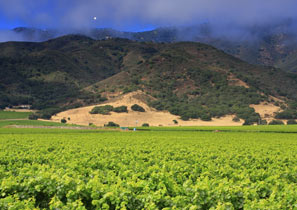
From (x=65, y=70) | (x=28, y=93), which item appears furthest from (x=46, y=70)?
(x=28, y=93)

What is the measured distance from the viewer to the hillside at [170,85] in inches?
4974

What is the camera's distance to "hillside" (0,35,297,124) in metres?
126

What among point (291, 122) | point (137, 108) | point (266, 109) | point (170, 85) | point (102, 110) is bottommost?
point (291, 122)

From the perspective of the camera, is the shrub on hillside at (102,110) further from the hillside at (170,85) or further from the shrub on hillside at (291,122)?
the shrub on hillside at (291,122)

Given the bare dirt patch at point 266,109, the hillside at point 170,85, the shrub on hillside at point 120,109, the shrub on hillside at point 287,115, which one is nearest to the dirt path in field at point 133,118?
the shrub on hillside at point 120,109

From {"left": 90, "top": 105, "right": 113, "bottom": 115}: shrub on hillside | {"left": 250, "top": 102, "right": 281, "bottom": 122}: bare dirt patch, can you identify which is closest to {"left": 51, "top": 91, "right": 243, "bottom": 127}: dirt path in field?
{"left": 90, "top": 105, "right": 113, "bottom": 115}: shrub on hillside

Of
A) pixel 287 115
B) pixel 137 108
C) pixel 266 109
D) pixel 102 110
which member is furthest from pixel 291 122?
pixel 102 110

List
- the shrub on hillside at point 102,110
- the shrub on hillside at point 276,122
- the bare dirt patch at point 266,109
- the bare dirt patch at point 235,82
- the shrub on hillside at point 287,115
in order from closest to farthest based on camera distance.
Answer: the shrub on hillside at point 276,122
the shrub on hillside at point 287,115
the shrub on hillside at point 102,110
the bare dirt patch at point 266,109
the bare dirt patch at point 235,82

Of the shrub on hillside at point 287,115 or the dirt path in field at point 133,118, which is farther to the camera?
the shrub on hillside at point 287,115

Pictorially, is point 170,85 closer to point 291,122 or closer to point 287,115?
point 287,115

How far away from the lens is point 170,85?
474 ft

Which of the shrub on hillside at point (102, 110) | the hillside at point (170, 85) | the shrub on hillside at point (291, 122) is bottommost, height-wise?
the shrub on hillside at point (291, 122)

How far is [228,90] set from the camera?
138 metres

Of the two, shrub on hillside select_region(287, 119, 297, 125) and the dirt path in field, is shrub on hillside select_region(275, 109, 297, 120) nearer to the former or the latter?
shrub on hillside select_region(287, 119, 297, 125)
